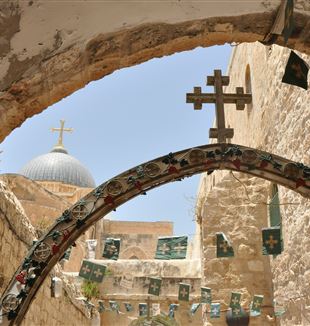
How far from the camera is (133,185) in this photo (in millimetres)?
3611

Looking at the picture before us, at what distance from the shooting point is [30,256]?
10.8 feet

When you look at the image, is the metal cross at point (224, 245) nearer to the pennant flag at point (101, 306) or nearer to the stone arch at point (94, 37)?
the stone arch at point (94, 37)

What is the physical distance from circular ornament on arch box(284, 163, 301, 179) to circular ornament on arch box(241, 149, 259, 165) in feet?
0.78

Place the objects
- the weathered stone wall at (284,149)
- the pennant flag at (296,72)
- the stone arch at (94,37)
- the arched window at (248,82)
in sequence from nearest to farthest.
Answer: the stone arch at (94,37)
the pennant flag at (296,72)
the weathered stone wall at (284,149)
the arched window at (248,82)

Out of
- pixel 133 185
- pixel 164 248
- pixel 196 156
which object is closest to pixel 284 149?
pixel 164 248

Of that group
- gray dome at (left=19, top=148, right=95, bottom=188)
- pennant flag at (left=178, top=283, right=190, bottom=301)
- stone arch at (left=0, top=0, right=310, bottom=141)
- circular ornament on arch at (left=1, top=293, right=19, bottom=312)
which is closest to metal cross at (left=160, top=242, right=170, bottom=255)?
pennant flag at (left=178, top=283, right=190, bottom=301)

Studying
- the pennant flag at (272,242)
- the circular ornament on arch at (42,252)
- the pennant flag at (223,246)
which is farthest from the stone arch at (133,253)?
the circular ornament on arch at (42,252)

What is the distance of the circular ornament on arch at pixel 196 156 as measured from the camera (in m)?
3.72

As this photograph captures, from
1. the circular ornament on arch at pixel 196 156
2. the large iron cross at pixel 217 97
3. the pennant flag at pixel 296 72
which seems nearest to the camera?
the pennant flag at pixel 296 72

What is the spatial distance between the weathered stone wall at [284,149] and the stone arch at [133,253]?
1634 centimetres

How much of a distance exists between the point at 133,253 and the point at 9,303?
24560mm

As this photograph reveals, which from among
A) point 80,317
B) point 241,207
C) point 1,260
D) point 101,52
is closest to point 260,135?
point 241,207

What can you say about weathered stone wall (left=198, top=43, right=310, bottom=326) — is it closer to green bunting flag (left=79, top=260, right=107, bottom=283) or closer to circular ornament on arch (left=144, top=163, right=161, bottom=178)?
green bunting flag (left=79, top=260, right=107, bottom=283)

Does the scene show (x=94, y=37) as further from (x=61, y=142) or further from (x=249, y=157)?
(x=61, y=142)
